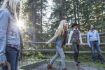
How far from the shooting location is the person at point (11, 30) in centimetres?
388

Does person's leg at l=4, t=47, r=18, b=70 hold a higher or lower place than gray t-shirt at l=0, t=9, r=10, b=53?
lower

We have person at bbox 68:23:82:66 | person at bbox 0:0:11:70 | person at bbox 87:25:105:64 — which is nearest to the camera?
person at bbox 0:0:11:70

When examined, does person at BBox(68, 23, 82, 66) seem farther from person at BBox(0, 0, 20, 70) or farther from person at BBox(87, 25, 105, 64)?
person at BBox(0, 0, 20, 70)

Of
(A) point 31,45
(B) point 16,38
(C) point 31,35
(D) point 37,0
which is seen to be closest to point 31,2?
(D) point 37,0

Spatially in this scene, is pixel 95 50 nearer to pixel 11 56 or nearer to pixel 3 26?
pixel 11 56

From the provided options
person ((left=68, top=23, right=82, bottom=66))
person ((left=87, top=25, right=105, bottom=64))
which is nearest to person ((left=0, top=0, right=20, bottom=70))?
person ((left=68, top=23, right=82, bottom=66))

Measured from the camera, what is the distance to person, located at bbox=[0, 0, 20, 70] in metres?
3.88

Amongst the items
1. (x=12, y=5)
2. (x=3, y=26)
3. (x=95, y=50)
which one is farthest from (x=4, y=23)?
(x=95, y=50)

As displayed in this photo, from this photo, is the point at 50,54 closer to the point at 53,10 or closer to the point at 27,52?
the point at 27,52

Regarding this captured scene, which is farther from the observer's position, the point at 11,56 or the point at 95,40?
the point at 95,40

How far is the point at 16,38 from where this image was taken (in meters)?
4.02

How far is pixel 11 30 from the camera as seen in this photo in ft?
13.0

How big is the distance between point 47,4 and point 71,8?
3.99 meters

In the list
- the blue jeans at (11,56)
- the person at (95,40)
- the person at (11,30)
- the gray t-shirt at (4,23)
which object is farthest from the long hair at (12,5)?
the person at (95,40)
